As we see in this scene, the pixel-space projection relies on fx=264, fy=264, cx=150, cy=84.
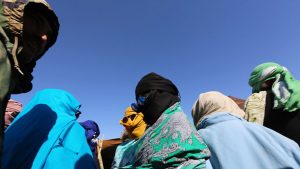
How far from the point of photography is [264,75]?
3.28 m

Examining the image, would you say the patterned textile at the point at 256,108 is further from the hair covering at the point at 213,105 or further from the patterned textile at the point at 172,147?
the patterned textile at the point at 172,147

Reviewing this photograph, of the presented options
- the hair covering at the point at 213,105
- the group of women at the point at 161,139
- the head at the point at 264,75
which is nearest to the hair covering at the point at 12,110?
the group of women at the point at 161,139

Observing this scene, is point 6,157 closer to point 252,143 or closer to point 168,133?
point 168,133

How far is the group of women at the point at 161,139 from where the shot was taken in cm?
168

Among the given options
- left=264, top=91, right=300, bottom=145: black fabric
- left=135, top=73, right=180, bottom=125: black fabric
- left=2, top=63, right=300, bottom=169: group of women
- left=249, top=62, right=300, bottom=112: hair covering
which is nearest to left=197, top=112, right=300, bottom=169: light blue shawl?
left=2, top=63, right=300, bottom=169: group of women

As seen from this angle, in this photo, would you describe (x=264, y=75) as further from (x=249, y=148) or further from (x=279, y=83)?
(x=249, y=148)

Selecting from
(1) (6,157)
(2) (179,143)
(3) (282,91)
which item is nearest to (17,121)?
(1) (6,157)

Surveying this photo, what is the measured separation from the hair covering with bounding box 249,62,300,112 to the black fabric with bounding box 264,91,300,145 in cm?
7

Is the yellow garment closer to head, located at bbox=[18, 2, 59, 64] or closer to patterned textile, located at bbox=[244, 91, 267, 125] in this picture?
patterned textile, located at bbox=[244, 91, 267, 125]

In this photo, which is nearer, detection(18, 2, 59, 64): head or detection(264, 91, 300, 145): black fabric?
detection(18, 2, 59, 64): head

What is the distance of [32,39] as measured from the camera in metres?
1.41

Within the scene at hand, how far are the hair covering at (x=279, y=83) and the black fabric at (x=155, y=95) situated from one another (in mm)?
1086

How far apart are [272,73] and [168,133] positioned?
198cm

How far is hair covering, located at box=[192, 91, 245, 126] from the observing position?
8.53 ft
